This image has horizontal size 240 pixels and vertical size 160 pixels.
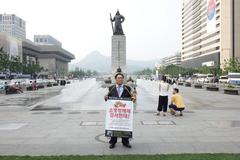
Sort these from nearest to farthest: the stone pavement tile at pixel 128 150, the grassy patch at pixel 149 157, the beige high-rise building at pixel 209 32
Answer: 1. the grassy patch at pixel 149 157
2. the stone pavement tile at pixel 128 150
3. the beige high-rise building at pixel 209 32

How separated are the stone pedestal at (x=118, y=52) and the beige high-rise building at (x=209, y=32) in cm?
7076

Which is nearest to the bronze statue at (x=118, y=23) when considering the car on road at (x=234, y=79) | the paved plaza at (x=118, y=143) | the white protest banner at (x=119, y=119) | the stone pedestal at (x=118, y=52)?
the stone pedestal at (x=118, y=52)

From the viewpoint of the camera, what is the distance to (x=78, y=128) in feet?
40.3

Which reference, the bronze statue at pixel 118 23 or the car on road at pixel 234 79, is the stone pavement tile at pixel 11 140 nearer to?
the bronze statue at pixel 118 23

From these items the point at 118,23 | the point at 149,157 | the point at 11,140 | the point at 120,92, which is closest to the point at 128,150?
the point at 149,157

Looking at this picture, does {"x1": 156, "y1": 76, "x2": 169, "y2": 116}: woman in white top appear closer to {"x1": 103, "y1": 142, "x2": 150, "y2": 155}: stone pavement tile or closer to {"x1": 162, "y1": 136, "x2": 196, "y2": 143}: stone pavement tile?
{"x1": 162, "y1": 136, "x2": 196, "y2": 143}: stone pavement tile

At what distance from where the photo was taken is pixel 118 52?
45500 millimetres

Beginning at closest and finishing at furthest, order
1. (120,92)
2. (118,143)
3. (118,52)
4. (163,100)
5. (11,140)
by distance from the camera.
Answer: (120,92)
(118,143)
(11,140)
(163,100)
(118,52)

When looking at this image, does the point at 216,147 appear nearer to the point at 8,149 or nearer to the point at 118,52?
the point at 8,149

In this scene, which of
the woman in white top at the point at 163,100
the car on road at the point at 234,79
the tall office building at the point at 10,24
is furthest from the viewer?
the tall office building at the point at 10,24

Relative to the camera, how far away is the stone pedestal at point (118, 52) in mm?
45125

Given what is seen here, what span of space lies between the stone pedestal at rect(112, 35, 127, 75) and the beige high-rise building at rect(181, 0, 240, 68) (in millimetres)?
70756

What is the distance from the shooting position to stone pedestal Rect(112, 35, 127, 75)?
4512cm

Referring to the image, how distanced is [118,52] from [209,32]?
3710 inches
